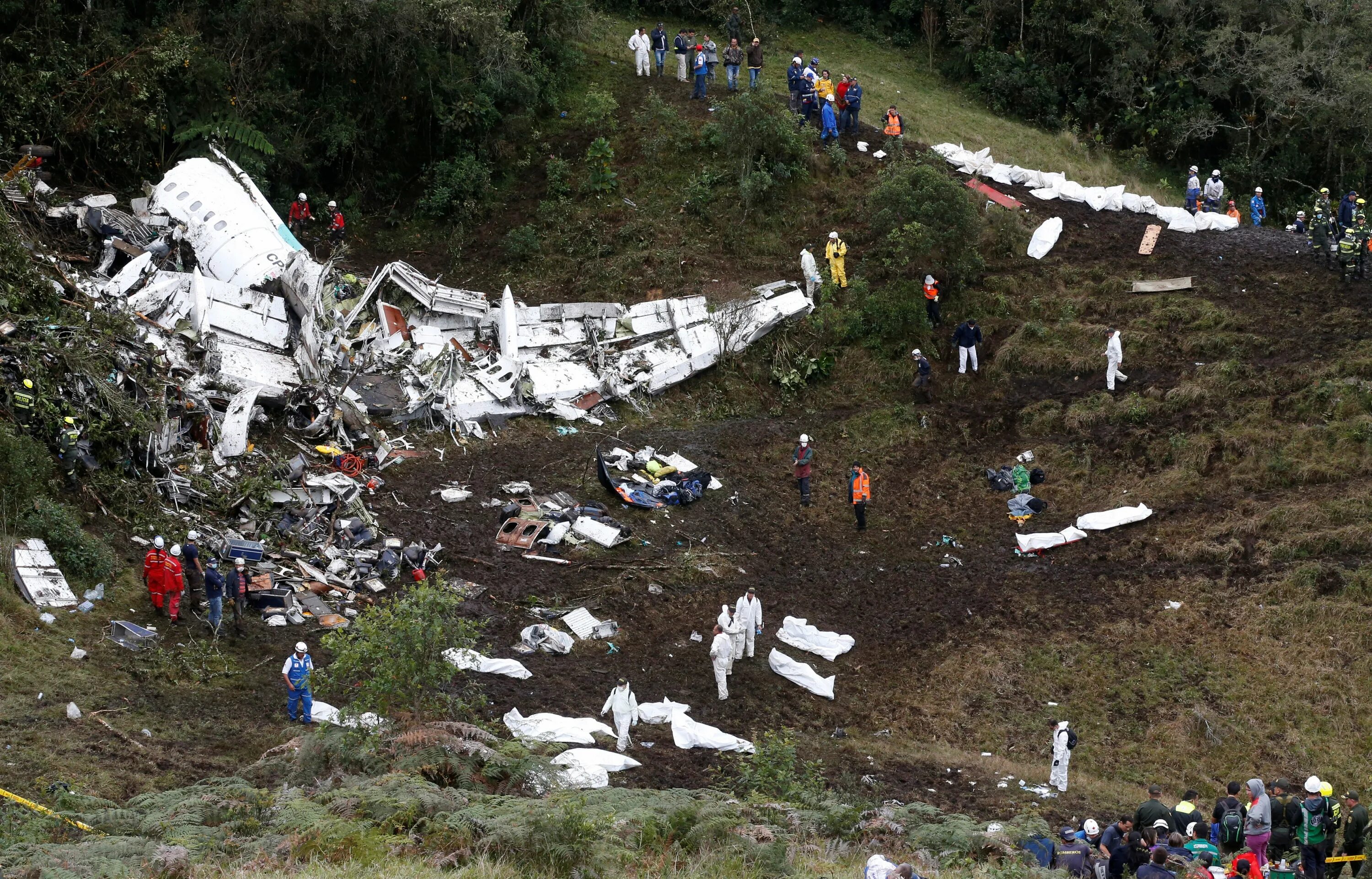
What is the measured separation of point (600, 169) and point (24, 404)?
1400cm

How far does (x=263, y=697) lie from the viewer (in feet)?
53.9

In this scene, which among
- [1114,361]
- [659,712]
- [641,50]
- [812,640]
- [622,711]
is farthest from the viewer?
[641,50]

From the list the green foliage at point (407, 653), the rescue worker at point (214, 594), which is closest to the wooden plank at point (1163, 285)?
the green foliage at point (407, 653)

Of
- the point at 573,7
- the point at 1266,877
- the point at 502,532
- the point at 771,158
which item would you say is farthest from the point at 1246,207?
the point at 1266,877

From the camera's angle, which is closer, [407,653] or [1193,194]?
[407,653]

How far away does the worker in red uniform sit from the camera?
679 inches

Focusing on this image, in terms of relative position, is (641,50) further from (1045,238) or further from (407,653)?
(407,653)

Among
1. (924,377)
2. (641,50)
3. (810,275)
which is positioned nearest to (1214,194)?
(924,377)

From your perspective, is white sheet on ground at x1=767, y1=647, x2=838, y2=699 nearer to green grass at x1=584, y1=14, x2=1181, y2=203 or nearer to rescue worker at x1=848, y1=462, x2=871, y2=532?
rescue worker at x1=848, y1=462, x2=871, y2=532

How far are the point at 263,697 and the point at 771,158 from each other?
54.6 feet

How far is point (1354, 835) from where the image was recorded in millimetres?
13555

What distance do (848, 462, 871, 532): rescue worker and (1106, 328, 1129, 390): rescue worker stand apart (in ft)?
16.2

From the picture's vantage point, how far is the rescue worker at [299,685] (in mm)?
15711

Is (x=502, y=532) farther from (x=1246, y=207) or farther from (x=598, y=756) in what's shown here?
(x=1246, y=207)
